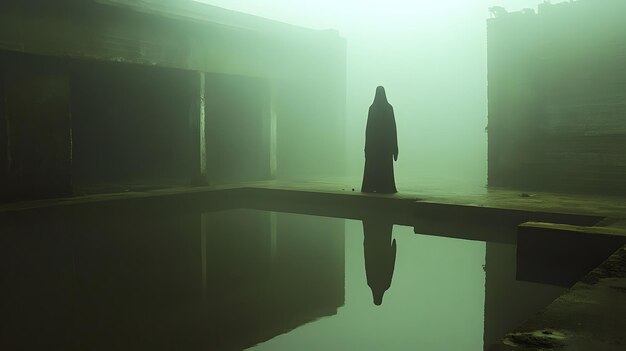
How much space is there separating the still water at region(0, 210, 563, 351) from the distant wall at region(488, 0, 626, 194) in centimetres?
592

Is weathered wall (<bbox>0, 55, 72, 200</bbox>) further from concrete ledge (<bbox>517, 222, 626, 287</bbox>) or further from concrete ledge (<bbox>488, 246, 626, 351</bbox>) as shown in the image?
concrete ledge (<bbox>488, 246, 626, 351</bbox>)

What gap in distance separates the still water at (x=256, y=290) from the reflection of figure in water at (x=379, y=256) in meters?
0.02

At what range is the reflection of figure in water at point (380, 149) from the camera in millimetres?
11641

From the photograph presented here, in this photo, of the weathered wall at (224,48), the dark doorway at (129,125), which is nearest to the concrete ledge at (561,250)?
the weathered wall at (224,48)

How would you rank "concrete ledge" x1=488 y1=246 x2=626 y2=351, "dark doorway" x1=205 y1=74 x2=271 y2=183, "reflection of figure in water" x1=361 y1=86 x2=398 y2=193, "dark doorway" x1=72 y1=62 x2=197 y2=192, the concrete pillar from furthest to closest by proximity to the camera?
"dark doorway" x1=72 y1=62 x2=197 y2=192 → "dark doorway" x1=205 y1=74 x2=271 y2=183 → the concrete pillar → "reflection of figure in water" x1=361 y1=86 x2=398 y2=193 → "concrete ledge" x1=488 y1=246 x2=626 y2=351

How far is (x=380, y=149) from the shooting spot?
38.7 feet

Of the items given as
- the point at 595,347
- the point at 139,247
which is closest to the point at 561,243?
the point at 595,347

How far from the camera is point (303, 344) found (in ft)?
13.0

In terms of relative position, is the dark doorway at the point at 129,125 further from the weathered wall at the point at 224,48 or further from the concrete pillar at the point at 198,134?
the concrete pillar at the point at 198,134

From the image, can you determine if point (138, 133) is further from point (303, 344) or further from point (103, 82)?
point (303, 344)

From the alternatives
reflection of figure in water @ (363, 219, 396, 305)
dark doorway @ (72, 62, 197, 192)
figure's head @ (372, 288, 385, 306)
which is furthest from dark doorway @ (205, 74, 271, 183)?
figure's head @ (372, 288, 385, 306)

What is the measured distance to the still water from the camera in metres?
4.09

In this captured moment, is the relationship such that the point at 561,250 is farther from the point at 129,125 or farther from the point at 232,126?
the point at 129,125

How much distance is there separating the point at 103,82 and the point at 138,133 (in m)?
1.94
